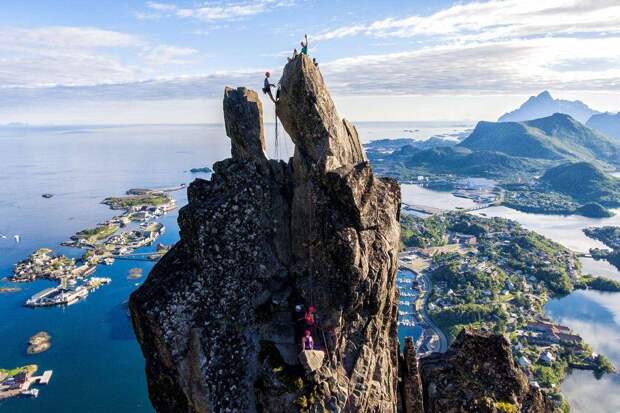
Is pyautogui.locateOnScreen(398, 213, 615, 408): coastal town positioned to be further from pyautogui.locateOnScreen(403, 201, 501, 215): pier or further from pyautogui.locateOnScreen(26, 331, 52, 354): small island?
pyautogui.locateOnScreen(26, 331, 52, 354): small island

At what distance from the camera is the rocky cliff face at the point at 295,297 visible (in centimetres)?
1160

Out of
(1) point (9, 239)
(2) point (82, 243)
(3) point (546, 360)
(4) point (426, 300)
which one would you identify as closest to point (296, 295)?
(3) point (546, 360)

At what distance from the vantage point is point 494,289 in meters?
73.4

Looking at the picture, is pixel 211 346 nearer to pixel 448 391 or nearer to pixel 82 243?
pixel 448 391

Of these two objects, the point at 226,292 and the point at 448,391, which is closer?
the point at 226,292

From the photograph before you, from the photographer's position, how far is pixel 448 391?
13.2 meters

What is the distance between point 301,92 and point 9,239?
11063 cm

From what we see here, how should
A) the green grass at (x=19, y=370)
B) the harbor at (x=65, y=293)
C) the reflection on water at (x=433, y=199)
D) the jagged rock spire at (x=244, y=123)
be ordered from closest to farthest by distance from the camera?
the jagged rock spire at (x=244, y=123), the green grass at (x=19, y=370), the harbor at (x=65, y=293), the reflection on water at (x=433, y=199)

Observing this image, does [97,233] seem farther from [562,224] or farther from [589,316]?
[562,224]

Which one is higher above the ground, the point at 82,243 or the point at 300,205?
the point at 300,205

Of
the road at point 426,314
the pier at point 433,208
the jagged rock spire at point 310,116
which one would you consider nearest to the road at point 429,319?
the road at point 426,314

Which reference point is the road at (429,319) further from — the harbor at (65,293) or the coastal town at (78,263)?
the harbor at (65,293)

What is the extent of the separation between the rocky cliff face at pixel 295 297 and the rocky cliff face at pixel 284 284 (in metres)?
0.03

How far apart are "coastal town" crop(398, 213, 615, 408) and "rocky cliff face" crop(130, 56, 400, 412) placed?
26.8m
